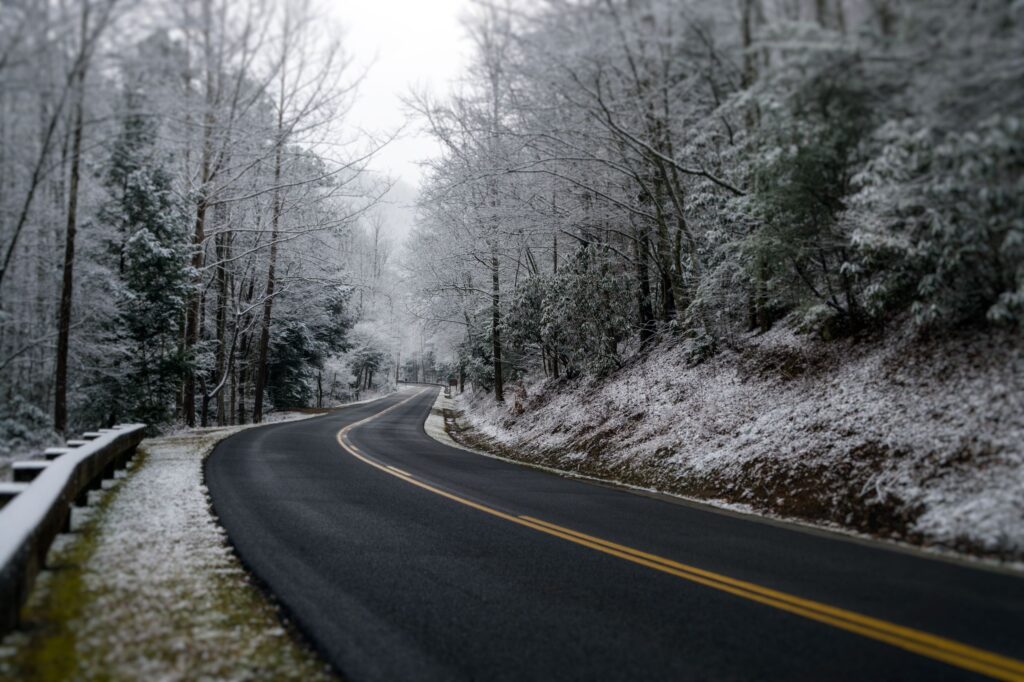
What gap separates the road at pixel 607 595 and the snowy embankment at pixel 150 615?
0.82 ft

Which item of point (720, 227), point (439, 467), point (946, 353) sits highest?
point (720, 227)

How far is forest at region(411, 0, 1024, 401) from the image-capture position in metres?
5.50

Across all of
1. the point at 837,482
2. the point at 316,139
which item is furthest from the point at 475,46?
the point at 837,482

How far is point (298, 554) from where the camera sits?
5.09m

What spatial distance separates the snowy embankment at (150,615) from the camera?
9.73ft

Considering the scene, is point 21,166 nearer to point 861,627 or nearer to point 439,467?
point 439,467

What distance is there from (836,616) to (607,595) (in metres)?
1.51

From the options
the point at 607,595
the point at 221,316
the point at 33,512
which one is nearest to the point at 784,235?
the point at 607,595

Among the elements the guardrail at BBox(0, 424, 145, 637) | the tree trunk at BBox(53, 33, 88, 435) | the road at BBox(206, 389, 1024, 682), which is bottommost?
the road at BBox(206, 389, 1024, 682)

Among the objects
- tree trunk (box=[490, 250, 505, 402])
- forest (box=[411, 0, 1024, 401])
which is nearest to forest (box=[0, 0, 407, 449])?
forest (box=[411, 0, 1024, 401])

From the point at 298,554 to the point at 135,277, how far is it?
42.9 feet

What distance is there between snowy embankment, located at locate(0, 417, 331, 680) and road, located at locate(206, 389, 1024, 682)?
9.9 inches

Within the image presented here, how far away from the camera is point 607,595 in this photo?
13.7 ft

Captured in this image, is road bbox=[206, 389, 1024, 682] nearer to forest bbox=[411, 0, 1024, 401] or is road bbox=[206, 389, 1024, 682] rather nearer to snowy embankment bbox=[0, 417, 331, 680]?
snowy embankment bbox=[0, 417, 331, 680]
